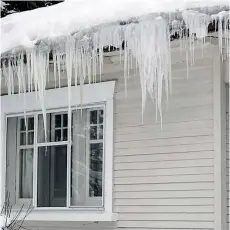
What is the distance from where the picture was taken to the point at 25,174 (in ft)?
26.6

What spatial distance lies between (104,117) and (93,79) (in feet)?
1.54

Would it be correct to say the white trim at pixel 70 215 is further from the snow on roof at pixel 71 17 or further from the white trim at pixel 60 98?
the snow on roof at pixel 71 17

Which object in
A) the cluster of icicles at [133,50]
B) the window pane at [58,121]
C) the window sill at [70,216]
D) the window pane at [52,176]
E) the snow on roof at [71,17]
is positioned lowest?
the window sill at [70,216]

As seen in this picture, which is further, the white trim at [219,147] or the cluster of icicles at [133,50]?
the white trim at [219,147]

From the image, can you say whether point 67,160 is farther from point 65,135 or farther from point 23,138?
point 23,138

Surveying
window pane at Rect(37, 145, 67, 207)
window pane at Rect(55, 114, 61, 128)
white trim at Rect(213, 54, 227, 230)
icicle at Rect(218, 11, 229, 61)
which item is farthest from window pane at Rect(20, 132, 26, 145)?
icicle at Rect(218, 11, 229, 61)

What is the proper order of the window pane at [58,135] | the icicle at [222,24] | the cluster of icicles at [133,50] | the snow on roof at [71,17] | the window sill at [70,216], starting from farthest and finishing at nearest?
the window pane at [58,135]
the window sill at [70,216]
the snow on roof at [71,17]
the cluster of icicles at [133,50]
the icicle at [222,24]

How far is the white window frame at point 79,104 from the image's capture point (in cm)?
712

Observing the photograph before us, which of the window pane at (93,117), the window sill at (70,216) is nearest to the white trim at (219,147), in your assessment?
the window sill at (70,216)

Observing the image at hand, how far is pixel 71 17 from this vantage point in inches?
252

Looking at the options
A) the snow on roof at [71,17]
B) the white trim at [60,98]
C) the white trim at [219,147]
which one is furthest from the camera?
the white trim at [60,98]

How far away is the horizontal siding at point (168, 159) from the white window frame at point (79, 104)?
0.08 m

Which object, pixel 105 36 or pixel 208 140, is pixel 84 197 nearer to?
pixel 208 140

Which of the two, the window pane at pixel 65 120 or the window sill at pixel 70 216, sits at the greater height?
the window pane at pixel 65 120
